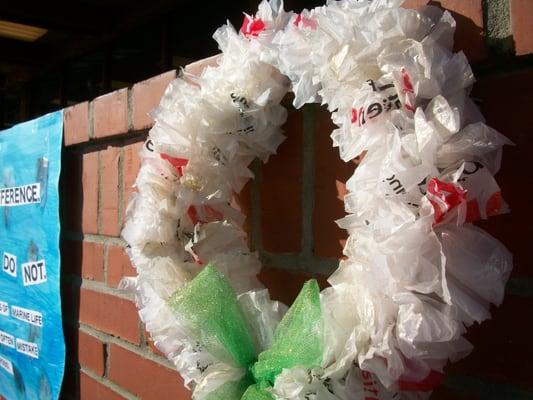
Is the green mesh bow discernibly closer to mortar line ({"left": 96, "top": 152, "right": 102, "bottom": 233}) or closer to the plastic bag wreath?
the plastic bag wreath

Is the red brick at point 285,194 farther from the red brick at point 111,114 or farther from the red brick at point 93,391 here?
the red brick at point 93,391

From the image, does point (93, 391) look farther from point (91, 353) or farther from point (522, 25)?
point (522, 25)

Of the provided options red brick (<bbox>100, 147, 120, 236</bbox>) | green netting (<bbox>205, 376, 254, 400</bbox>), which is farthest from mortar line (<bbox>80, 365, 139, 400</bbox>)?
green netting (<bbox>205, 376, 254, 400</bbox>)

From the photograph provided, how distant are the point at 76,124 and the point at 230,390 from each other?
759 mm

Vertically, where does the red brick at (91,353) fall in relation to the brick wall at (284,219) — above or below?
below

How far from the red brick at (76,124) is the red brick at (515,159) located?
841mm

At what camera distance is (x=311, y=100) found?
573 millimetres

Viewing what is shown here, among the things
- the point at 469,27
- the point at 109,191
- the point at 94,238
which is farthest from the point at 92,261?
the point at 469,27

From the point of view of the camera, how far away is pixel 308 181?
2.23 ft

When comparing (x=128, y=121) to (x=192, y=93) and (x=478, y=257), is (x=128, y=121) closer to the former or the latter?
(x=192, y=93)

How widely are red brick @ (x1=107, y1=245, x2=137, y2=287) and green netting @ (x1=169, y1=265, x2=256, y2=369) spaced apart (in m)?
0.39

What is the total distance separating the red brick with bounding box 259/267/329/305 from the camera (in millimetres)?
681

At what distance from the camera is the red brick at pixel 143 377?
838mm

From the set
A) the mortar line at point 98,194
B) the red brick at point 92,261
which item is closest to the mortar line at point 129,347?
the red brick at point 92,261
